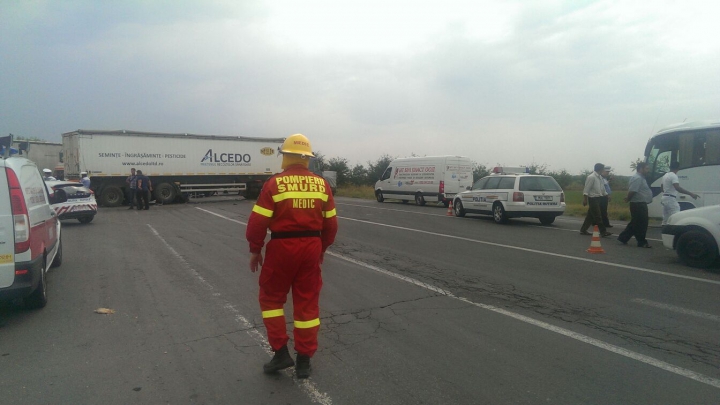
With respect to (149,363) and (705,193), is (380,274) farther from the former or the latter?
(705,193)

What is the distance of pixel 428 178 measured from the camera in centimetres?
2531

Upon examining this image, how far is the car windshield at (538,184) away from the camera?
15.6 meters

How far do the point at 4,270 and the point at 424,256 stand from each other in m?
6.72

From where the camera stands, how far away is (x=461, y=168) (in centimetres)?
2436

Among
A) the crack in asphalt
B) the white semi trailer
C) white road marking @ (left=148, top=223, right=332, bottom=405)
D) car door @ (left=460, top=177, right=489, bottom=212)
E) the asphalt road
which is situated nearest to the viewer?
white road marking @ (left=148, top=223, right=332, bottom=405)

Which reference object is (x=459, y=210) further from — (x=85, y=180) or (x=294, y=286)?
(x=294, y=286)

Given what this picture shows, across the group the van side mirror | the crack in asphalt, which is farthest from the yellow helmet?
the van side mirror

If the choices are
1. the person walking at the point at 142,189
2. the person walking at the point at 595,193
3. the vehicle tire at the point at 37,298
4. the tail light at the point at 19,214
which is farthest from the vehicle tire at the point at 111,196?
the person walking at the point at 595,193

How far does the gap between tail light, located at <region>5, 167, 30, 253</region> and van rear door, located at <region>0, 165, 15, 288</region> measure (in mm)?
43

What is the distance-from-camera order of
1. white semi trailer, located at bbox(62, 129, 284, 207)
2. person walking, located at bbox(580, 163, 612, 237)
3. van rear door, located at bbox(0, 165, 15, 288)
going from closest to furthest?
van rear door, located at bbox(0, 165, 15, 288) → person walking, located at bbox(580, 163, 612, 237) → white semi trailer, located at bbox(62, 129, 284, 207)

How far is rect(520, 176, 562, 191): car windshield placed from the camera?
15625 mm

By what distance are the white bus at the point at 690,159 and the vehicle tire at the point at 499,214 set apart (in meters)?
4.01

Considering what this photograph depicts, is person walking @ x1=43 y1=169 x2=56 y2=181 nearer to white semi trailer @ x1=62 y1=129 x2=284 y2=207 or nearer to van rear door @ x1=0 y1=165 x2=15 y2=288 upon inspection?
white semi trailer @ x1=62 y1=129 x2=284 y2=207

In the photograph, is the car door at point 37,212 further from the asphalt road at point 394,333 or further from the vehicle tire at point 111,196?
the vehicle tire at point 111,196
